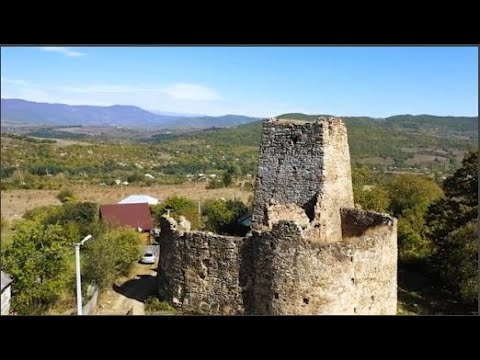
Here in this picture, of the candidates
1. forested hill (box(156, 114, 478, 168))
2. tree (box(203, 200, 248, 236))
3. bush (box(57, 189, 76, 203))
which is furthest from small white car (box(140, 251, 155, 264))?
forested hill (box(156, 114, 478, 168))

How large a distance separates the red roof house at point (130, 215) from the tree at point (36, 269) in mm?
14913

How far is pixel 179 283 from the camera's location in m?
12.9

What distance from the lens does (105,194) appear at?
58.3 metres

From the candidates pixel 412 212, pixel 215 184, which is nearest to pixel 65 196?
pixel 215 184

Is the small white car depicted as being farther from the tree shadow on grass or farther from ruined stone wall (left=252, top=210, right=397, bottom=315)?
ruined stone wall (left=252, top=210, right=397, bottom=315)

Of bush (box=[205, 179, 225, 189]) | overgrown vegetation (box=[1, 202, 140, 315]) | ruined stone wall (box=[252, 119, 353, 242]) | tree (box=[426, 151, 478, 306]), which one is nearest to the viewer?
ruined stone wall (box=[252, 119, 353, 242])

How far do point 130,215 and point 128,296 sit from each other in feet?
64.0

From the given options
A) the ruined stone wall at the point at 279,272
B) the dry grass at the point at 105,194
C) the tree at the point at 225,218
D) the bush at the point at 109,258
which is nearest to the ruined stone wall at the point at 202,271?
the ruined stone wall at the point at 279,272

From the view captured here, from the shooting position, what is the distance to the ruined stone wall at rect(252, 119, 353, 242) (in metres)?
13.5

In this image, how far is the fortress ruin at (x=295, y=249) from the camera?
10953mm

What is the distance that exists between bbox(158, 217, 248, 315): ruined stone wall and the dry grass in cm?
3545

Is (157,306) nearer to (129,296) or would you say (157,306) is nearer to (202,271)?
(202,271)

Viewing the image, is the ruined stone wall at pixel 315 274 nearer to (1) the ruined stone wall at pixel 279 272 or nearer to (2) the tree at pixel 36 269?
(1) the ruined stone wall at pixel 279 272
